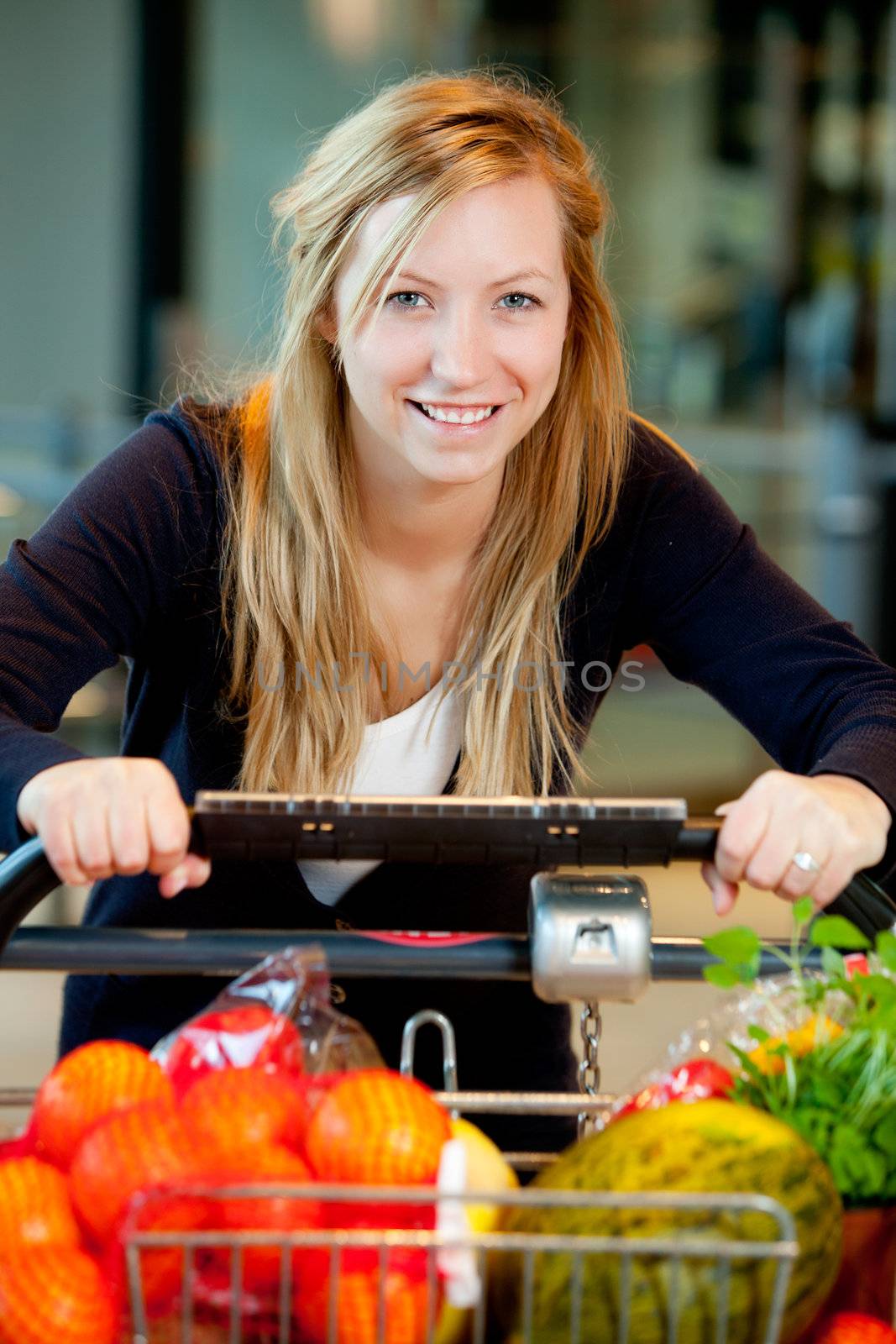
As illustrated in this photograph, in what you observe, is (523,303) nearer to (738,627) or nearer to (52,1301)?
(738,627)

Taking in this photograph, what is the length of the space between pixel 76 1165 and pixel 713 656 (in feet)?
2.98

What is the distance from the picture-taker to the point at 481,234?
1.32m

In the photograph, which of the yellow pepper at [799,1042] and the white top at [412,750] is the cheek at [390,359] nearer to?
the white top at [412,750]

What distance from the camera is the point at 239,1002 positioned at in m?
0.84

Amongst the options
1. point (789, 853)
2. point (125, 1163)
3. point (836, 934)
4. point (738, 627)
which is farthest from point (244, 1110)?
point (738, 627)

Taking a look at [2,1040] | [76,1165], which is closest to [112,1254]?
[76,1165]

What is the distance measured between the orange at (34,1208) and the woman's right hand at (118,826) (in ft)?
0.77

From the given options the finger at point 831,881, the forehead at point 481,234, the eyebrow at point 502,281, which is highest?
the forehead at point 481,234

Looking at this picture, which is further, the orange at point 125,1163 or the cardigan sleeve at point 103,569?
the cardigan sleeve at point 103,569

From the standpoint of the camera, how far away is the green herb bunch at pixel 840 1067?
0.75 m

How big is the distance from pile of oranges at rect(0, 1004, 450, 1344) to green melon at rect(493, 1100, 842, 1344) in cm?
5

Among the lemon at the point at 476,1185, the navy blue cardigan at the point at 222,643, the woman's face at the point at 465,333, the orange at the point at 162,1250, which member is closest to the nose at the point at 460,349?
the woman's face at the point at 465,333

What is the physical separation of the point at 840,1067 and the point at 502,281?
0.77 meters

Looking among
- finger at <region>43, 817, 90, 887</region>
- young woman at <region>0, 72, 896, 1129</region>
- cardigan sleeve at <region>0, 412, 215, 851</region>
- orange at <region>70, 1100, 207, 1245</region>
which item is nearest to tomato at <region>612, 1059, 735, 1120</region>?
orange at <region>70, 1100, 207, 1245</region>
